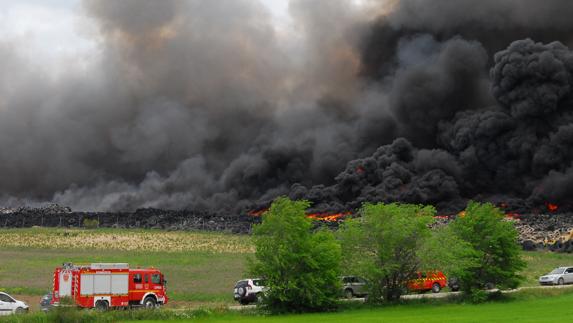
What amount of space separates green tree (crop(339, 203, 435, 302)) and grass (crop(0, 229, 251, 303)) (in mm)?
10736

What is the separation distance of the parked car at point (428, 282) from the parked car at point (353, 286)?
10.2 ft

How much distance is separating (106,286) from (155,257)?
144 ft

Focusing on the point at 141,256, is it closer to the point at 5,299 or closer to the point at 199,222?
the point at 5,299

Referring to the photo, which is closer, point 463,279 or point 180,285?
point 463,279

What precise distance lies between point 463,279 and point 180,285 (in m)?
24.8

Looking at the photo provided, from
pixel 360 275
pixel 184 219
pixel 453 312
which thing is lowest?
pixel 453 312

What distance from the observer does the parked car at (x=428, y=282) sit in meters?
44.6

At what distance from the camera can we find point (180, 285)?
58.0 m

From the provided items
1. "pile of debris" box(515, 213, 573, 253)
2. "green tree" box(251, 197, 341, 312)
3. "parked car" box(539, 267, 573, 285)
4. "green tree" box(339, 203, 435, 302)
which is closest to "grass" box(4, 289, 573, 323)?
"green tree" box(251, 197, 341, 312)

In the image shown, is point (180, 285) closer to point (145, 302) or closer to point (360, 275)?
point (145, 302)

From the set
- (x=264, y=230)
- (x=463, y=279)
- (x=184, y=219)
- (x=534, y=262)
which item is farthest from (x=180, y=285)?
(x=184, y=219)

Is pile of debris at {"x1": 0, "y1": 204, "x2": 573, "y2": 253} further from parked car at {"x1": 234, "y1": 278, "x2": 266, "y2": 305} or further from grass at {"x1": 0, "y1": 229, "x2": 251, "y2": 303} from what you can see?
parked car at {"x1": 234, "y1": 278, "x2": 266, "y2": 305}

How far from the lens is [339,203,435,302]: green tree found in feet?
140

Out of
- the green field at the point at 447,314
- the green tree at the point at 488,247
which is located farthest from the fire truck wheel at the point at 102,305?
the green tree at the point at 488,247
